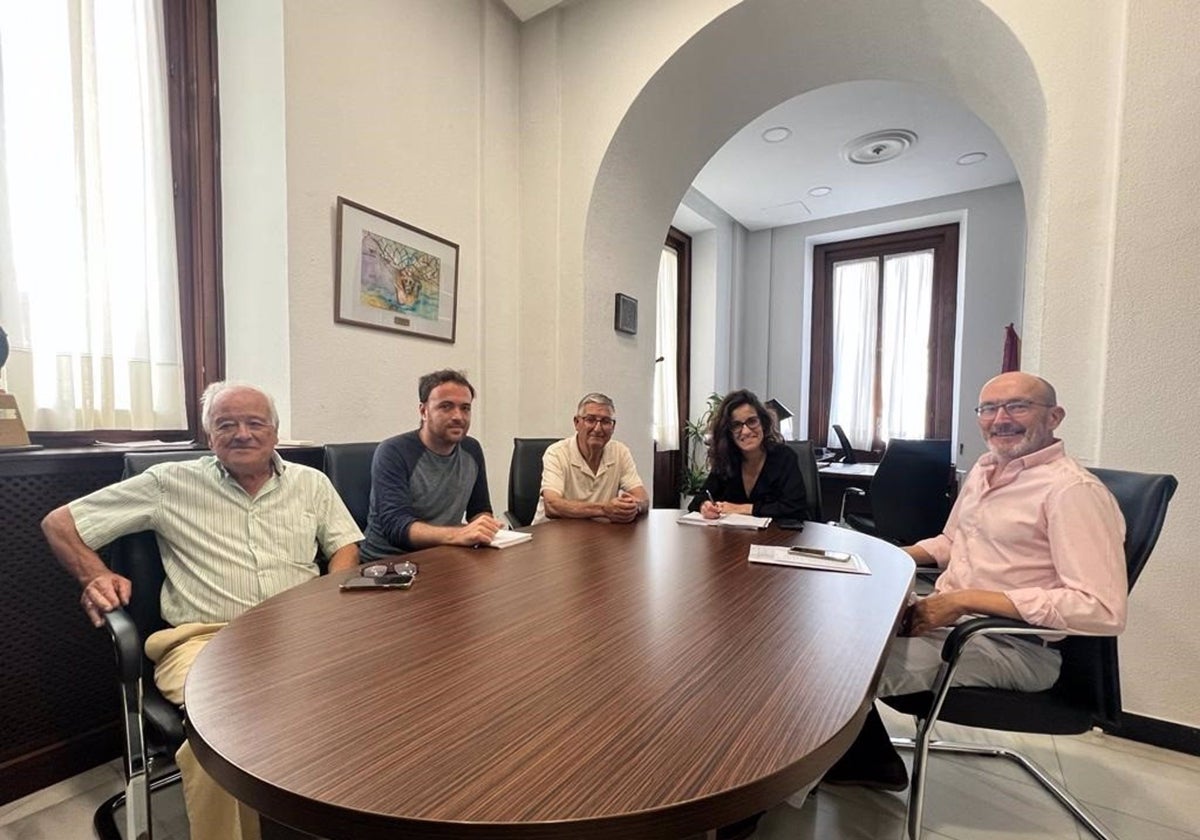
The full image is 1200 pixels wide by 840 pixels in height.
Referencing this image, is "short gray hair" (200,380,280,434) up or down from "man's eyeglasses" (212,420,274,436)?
up

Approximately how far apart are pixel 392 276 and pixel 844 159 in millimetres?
3634

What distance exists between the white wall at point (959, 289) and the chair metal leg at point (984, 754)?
3472 mm

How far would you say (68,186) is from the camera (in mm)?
1750

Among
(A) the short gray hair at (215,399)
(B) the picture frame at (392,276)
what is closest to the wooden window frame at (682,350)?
(B) the picture frame at (392,276)

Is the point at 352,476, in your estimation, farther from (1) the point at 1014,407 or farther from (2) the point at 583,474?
(1) the point at 1014,407

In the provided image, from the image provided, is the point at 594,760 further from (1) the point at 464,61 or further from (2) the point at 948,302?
(2) the point at 948,302

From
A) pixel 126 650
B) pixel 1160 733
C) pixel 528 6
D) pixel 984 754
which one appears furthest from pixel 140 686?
pixel 528 6

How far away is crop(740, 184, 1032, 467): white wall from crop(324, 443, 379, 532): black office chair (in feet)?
14.9

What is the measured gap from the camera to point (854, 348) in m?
5.56

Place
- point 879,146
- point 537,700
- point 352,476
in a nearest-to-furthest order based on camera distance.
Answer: point 537,700, point 352,476, point 879,146

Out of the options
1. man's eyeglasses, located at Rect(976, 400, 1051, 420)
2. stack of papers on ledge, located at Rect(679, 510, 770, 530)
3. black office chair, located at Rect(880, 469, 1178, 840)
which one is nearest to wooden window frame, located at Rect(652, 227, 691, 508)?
stack of papers on ledge, located at Rect(679, 510, 770, 530)

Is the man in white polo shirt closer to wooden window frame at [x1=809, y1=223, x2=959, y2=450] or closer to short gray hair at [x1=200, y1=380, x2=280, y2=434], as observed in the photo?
short gray hair at [x1=200, y1=380, x2=280, y2=434]

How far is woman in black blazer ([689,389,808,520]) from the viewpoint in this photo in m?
2.15

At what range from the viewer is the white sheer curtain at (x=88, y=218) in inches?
65.1
